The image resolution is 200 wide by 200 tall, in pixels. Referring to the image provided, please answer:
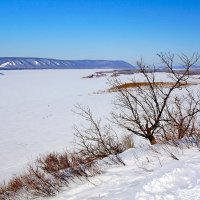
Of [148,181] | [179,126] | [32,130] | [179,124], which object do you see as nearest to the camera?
[148,181]

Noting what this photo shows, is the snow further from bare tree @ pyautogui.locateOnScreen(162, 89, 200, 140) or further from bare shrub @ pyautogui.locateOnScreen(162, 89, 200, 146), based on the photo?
bare tree @ pyautogui.locateOnScreen(162, 89, 200, 140)

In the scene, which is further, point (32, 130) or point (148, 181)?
point (32, 130)

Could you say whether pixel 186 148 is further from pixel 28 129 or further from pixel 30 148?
pixel 28 129

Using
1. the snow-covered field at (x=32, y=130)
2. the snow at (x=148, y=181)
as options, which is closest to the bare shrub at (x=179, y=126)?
the snow at (x=148, y=181)

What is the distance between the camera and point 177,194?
13.1 feet

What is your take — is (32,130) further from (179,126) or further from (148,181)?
(148,181)

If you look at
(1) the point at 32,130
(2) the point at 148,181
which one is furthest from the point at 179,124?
(1) the point at 32,130

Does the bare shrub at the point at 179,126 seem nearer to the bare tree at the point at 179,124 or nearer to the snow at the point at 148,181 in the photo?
the bare tree at the point at 179,124

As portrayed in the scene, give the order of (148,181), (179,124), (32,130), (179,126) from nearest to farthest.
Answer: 1. (148,181)
2. (179,126)
3. (179,124)
4. (32,130)

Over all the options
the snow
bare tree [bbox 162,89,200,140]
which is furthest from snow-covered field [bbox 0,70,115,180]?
the snow

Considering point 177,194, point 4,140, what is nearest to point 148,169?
point 177,194

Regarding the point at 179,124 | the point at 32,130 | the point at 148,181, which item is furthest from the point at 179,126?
the point at 32,130

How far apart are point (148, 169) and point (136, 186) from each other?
2.73 ft

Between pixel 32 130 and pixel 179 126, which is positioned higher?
pixel 179 126
